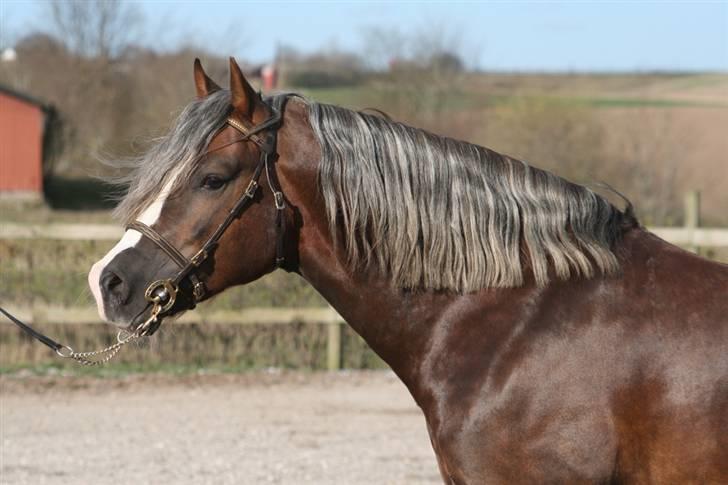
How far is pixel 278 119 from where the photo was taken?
3.04 m

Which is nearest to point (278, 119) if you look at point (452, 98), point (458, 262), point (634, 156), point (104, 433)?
point (458, 262)

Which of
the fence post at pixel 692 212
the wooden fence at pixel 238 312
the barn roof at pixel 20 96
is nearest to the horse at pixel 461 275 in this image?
the wooden fence at pixel 238 312

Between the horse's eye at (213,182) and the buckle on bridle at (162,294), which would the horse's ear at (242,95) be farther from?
the buckle on bridle at (162,294)

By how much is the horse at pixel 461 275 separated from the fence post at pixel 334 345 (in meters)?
6.32

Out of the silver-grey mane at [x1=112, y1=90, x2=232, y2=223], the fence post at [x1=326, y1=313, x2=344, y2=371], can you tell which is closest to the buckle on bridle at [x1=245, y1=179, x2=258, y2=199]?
the silver-grey mane at [x1=112, y1=90, x2=232, y2=223]

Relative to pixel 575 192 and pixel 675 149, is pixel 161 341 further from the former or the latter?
pixel 675 149

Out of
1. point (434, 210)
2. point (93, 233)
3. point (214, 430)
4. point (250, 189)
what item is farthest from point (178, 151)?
point (93, 233)

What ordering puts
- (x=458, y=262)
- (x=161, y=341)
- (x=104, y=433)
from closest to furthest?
(x=458, y=262) → (x=104, y=433) → (x=161, y=341)

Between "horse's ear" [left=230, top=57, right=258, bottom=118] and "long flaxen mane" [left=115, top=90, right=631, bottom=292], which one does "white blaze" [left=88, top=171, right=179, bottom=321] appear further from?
"horse's ear" [left=230, top=57, right=258, bottom=118]

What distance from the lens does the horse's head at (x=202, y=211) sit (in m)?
2.90

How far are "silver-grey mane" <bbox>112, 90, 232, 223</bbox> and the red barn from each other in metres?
31.2

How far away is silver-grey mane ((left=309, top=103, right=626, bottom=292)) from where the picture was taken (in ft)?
9.91

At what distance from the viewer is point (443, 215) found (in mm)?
3045

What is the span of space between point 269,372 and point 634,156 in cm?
1505
